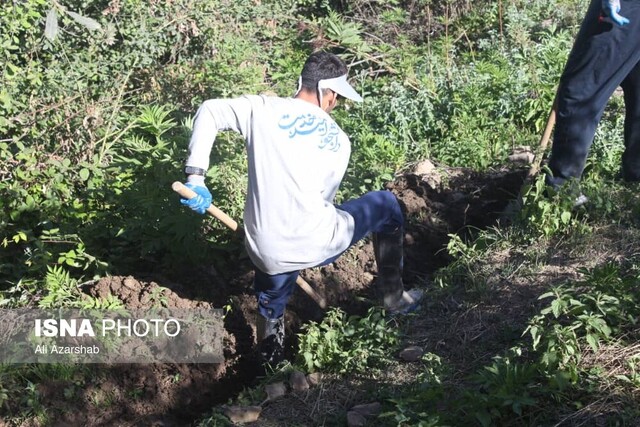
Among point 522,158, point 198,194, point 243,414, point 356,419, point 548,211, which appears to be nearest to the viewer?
point 356,419

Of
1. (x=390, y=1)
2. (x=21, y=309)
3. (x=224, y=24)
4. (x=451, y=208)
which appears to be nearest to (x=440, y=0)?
(x=390, y=1)

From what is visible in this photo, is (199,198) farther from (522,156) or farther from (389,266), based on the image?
(522,156)

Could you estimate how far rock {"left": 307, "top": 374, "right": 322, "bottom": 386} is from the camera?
A: 4.98 m

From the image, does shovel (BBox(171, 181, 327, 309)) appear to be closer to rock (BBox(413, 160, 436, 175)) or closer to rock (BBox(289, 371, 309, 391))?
rock (BBox(289, 371, 309, 391))

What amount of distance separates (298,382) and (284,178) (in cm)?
112

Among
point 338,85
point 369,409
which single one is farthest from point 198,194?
point 369,409

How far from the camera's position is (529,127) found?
778 cm

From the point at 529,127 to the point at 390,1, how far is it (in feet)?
9.01

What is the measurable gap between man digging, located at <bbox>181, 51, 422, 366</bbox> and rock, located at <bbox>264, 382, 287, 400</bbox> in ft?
1.08

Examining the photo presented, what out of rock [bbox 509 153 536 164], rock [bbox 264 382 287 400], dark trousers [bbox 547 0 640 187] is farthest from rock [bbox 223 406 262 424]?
rock [bbox 509 153 536 164]

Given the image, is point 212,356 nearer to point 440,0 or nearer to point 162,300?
point 162,300

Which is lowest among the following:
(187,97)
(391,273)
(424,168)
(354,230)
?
(424,168)

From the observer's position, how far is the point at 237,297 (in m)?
5.75

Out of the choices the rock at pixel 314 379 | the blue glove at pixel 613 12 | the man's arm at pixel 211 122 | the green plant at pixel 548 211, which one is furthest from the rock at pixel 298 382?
the blue glove at pixel 613 12
